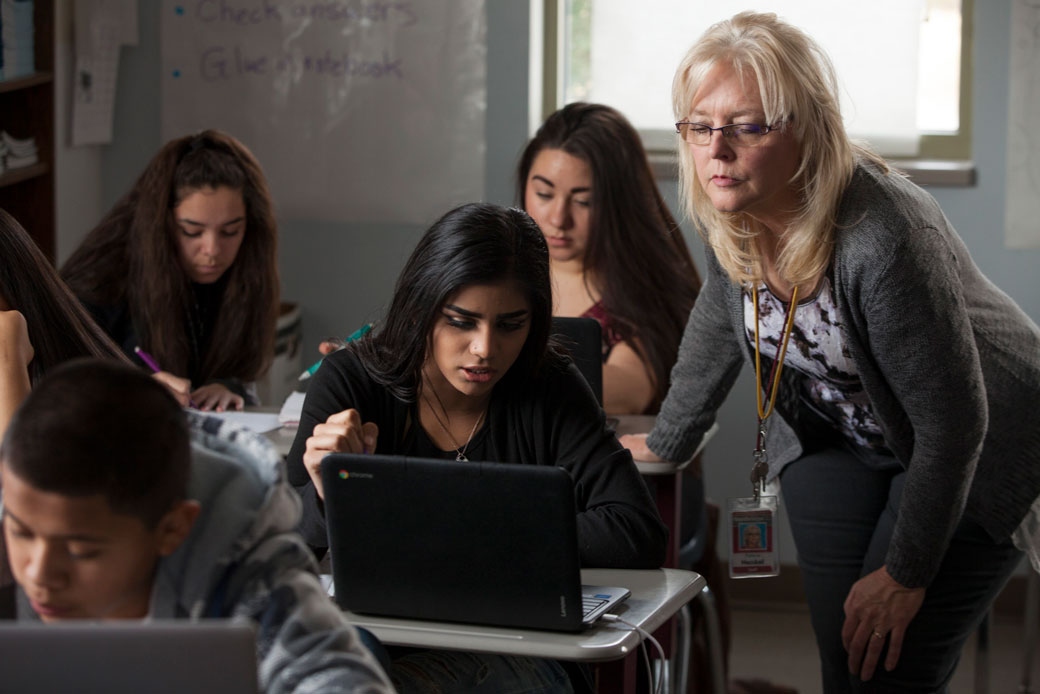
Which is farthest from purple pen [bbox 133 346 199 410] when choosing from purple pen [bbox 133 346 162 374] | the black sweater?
the black sweater

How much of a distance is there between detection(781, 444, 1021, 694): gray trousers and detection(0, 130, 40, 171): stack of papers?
6.94 feet

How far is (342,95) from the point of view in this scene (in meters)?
3.81

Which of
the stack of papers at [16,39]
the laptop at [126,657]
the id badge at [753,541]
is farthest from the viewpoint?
the stack of papers at [16,39]

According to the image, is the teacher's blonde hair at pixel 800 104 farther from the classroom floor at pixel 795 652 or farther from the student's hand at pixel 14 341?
the classroom floor at pixel 795 652

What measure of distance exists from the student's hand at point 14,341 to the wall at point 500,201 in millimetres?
1774

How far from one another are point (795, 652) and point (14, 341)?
7.38 feet

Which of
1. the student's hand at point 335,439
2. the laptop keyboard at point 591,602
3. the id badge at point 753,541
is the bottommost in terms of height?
the id badge at point 753,541

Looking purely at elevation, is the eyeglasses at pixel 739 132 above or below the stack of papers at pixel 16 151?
above

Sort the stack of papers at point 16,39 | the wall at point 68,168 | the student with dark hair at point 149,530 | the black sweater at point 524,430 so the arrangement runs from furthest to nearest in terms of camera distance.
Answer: the wall at point 68,168
the stack of papers at point 16,39
the black sweater at point 524,430
the student with dark hair at point 149,530

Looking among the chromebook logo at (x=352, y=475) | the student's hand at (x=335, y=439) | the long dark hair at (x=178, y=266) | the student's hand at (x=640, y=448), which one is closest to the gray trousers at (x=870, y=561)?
the student's hand at (x=640, y=448)

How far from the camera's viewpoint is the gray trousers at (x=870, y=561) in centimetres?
188

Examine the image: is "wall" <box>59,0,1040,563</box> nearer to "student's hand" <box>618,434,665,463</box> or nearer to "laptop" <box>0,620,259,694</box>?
"student's hand" <box>618,434,665,463</box>

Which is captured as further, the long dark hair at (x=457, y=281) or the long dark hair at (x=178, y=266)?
the long dark hair at (x=178, y=266)

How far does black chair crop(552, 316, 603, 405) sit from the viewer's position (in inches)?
87.6
